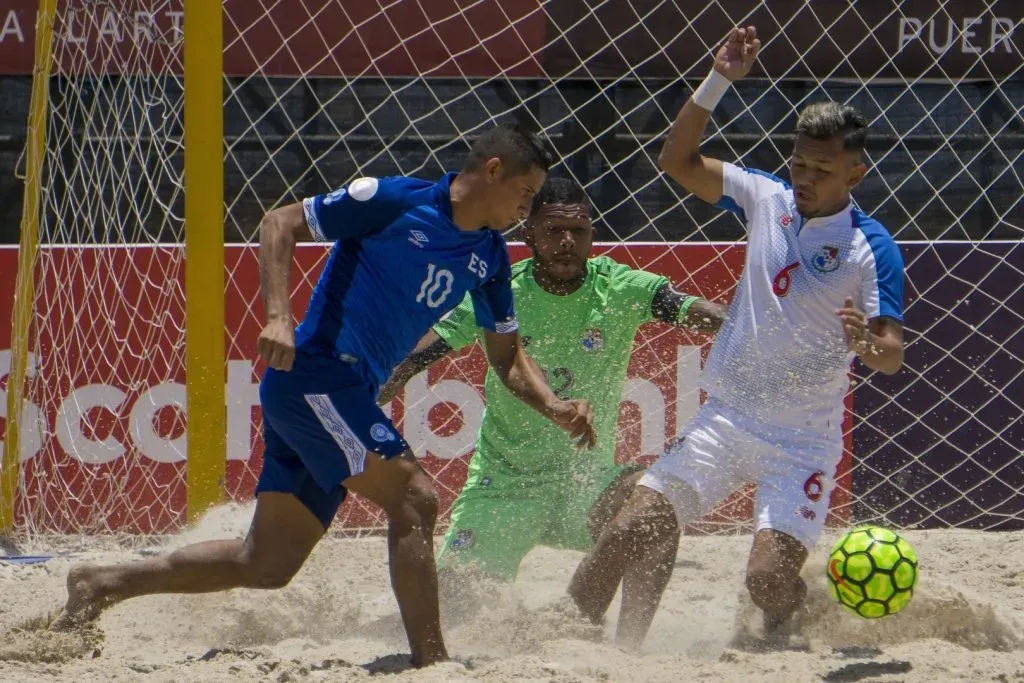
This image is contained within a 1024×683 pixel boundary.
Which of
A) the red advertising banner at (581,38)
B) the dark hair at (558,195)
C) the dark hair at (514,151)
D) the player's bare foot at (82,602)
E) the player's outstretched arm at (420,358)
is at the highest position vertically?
the red advertising banner at (581,38)

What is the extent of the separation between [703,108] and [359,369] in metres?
1.28

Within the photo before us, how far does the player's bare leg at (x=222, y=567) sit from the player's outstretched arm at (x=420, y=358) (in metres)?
0.90

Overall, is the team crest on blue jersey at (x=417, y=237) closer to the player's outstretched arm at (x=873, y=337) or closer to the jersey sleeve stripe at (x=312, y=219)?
the jersey sleeve stripe at (x=312, y=219)

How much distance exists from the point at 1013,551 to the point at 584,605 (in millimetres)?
2451

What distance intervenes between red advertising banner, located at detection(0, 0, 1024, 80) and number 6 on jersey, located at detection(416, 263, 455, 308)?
2.60 metres

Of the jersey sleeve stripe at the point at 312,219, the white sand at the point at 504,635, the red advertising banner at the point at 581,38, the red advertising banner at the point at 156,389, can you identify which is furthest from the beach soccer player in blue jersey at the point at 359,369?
the red advertising banner at the point at 581,38

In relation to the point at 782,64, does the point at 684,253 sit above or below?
below

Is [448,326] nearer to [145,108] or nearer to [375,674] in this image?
[375,674]

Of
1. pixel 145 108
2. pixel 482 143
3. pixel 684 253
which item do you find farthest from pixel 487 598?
pixel 145 108

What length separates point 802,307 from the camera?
393 centimetres

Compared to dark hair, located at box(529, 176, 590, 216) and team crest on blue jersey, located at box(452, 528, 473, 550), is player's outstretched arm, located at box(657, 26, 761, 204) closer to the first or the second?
dark hair, located at box(529, 176, 590, 216)

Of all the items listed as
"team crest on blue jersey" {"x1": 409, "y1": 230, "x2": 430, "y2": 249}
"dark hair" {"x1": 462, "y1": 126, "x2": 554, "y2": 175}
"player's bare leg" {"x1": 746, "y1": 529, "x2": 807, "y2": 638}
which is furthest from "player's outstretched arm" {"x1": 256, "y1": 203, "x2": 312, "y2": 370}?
"player's bare leg" {"x1": 746, "y1": 529, "x2": 807, "y2": 638}

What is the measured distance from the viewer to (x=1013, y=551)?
5.71m

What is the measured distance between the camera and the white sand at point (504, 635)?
3.58 metres
